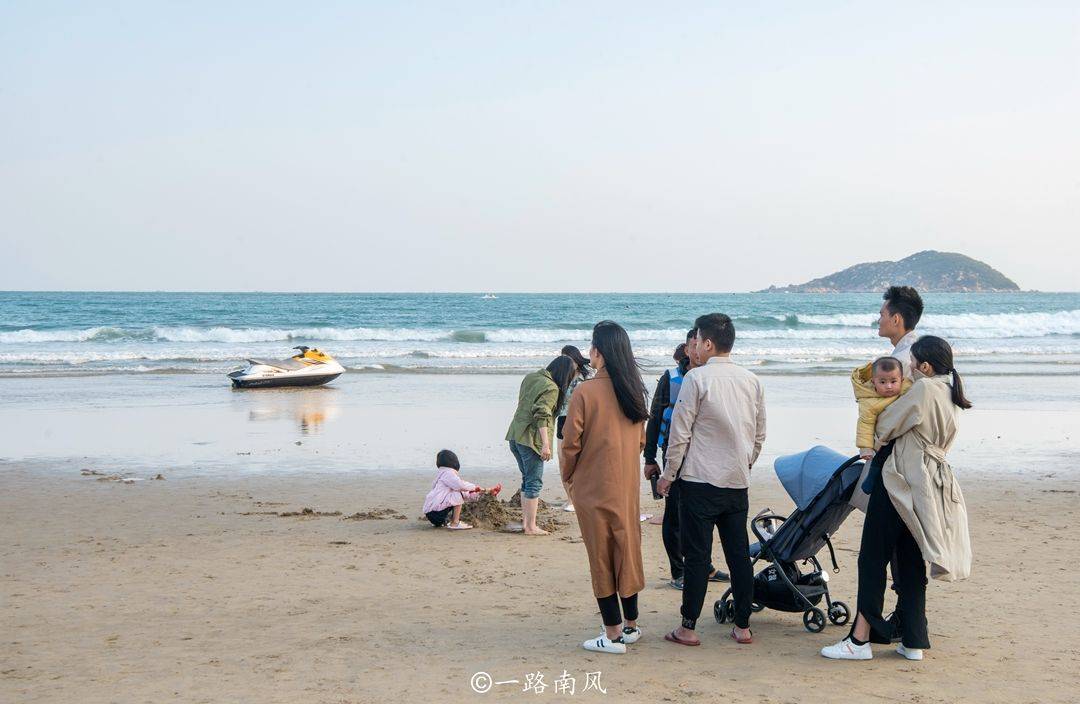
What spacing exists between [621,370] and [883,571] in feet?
5.49

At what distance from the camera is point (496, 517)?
8.36m

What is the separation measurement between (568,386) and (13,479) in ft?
20.9

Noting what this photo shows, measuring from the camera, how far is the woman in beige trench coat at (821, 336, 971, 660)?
4562 millimetres

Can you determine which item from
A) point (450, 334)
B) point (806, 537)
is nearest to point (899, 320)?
point (806, 537)

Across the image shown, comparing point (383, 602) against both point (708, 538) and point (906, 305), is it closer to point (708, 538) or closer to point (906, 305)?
point (708, 538)

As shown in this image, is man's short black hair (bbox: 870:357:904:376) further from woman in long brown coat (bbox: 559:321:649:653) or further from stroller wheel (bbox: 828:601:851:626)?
stroller wheel (bbox: 828:601:851:626)

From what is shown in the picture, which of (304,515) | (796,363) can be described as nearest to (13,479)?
(304,515)

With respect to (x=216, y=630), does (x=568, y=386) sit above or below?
above

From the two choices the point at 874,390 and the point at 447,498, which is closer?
the point at 874,390

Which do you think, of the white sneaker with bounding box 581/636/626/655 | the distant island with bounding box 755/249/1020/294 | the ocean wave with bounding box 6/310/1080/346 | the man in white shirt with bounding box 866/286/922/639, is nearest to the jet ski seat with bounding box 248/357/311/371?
the white sneaker with bounding box 581/636/626/655

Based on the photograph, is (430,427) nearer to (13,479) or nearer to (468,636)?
(13,479)

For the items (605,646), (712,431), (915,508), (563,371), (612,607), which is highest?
(563,371)

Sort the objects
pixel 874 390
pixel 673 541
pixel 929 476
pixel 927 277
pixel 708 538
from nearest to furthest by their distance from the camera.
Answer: pixel 929 476 → pixel 874 390 → pixel 708 538 → pixel 673 541 → pixel 927 277

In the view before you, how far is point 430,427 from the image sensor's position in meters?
14.3
